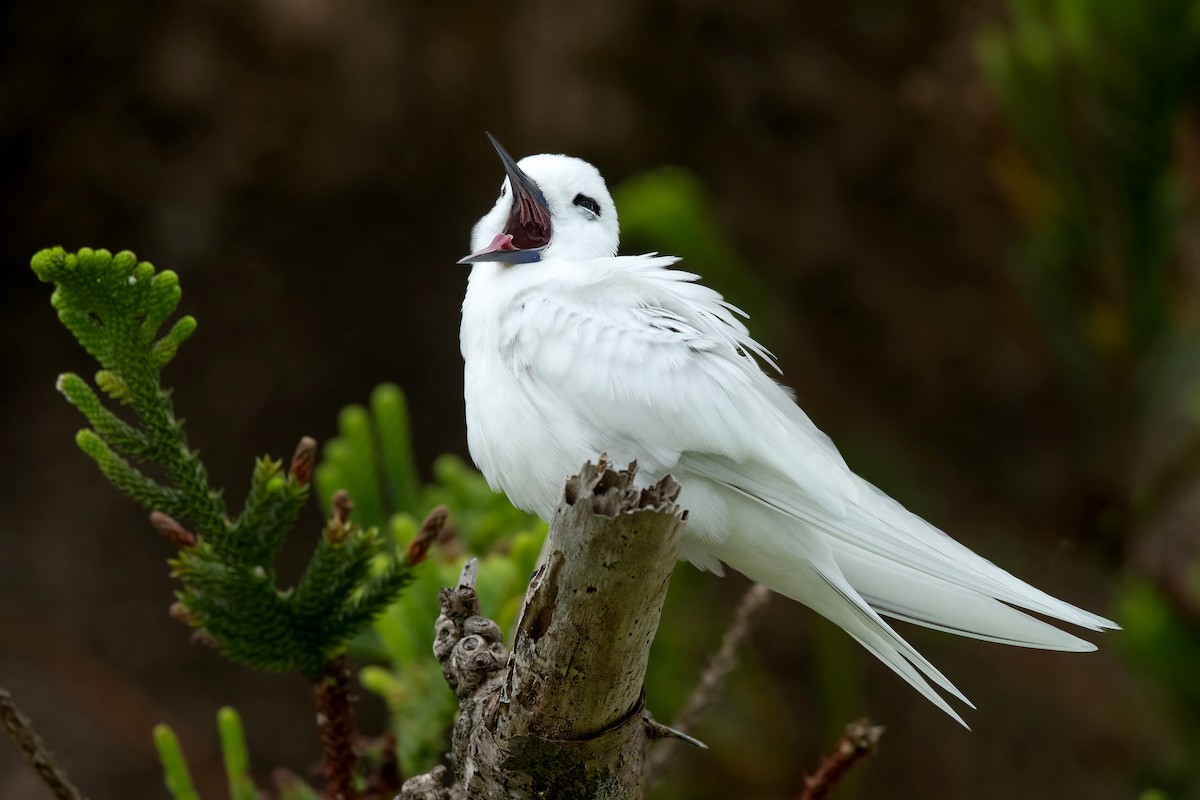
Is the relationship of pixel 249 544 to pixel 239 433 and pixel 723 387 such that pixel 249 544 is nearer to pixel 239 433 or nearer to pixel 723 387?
pixel 723 387

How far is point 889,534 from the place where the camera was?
4.89 ft

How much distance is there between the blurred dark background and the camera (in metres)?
3.21

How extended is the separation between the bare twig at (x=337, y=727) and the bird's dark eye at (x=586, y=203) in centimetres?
83

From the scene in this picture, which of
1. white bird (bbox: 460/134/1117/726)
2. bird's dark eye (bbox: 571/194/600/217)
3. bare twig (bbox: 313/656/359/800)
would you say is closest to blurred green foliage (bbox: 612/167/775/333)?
bird's dark eye (bbox: 571/194/600/217)

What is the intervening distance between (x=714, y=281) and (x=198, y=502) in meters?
1.67

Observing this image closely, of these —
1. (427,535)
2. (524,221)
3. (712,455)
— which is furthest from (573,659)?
(524,221)

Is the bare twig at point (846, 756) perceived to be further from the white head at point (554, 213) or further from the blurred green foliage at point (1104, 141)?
the blurred green foliage at point (1104, 141)

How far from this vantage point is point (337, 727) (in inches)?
56.1

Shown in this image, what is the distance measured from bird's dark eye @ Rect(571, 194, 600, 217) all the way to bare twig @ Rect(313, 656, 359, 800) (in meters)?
0.83

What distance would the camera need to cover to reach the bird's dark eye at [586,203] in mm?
1834

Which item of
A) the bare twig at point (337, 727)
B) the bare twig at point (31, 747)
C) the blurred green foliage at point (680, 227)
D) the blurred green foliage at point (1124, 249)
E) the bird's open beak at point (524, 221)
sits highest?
the blurred green foliage at point (1124, 249)

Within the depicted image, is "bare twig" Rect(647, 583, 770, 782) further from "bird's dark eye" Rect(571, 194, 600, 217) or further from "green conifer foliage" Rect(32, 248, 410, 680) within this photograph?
"bird's dark eye" Rect(571, 194, 600, 217)

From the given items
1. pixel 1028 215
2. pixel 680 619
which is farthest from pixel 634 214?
pixel 1028 215

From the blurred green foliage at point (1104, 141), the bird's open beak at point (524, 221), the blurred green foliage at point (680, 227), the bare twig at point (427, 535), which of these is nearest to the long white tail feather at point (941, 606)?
the bare twig at point (427, 535)
